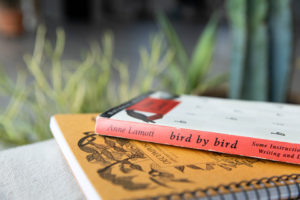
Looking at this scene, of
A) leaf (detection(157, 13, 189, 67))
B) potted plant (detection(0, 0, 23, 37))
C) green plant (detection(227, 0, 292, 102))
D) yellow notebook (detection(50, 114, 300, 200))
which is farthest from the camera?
potted plant (detection(0, 0, 23, 37))

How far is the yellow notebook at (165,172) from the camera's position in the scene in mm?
218

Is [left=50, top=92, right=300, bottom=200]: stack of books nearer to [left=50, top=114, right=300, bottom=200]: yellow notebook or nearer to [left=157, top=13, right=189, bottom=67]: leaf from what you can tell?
[left=50, top=114, right=300, bottom=200]: yellow notebook

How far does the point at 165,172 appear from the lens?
249mm

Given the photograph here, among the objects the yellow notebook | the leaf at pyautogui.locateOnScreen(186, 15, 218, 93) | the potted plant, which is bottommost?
the potted plant

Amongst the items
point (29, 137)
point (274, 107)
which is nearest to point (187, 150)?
point (274, 107)

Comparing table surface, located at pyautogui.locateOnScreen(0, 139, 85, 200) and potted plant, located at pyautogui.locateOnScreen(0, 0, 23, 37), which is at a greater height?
table surface, located at pyautogui.locateOnScreen(0, 139, 85, 200)

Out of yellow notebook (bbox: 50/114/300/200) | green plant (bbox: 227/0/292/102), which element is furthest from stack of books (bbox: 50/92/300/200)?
green plant (bbox: 227/0/292/102)

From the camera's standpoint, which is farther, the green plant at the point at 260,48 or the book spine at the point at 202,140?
the green plant at the point at 260,48

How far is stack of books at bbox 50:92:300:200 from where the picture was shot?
0.74 feet

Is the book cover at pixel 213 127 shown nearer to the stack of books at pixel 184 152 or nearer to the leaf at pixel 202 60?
the stack of books at pixel 184 152

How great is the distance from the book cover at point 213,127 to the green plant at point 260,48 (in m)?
0.28

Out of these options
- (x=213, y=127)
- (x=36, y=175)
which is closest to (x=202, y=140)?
(x=213, y=127)

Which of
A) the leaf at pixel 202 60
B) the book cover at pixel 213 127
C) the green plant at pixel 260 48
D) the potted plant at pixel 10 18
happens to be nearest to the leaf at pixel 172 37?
the leaf at pixel 202 60

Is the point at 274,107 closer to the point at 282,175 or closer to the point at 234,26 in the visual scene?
the point at 282,175
